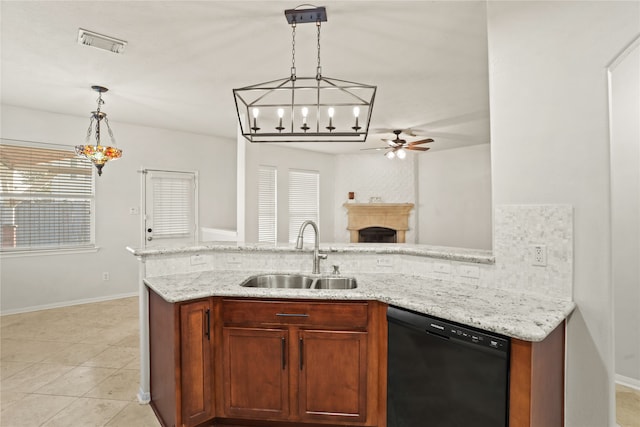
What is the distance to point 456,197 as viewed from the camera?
6.70 metres

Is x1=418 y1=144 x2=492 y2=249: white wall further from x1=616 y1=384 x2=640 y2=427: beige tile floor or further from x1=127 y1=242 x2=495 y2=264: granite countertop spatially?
x1=127 y1=242 x2=495 y2=264: granite countertop

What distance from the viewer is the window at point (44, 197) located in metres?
4.39

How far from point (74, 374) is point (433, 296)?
2966 millimetres

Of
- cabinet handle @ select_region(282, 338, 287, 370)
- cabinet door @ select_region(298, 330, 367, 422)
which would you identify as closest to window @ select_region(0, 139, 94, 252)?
cabinet handle @ select_region(282, 338, 287, 370)

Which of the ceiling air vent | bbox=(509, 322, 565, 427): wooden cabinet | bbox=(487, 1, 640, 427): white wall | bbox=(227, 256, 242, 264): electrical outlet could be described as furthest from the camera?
bbox=(227, 256, 242, 264): electrical outlet

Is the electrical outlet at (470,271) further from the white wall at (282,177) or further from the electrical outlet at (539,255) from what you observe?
the white wall at (282,177)

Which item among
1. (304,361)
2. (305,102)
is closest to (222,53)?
(305,102)

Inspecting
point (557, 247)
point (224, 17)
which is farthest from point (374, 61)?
point (557, 247)

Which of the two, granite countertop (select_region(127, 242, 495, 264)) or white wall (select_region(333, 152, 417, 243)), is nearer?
granite countertop (select_region(127, 242, 495, 264))

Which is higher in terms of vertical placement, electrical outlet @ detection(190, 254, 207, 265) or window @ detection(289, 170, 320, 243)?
window @ detection(289, 170, 320, 243)

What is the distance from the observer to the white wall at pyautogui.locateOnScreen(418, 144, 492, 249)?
→ 6.34m

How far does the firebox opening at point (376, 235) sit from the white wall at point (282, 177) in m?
0.68

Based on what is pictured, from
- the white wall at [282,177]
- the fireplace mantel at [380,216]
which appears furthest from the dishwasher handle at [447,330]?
the fireplace mantel at [380,216]

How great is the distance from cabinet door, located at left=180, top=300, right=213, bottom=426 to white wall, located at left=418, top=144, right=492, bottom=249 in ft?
18.6
